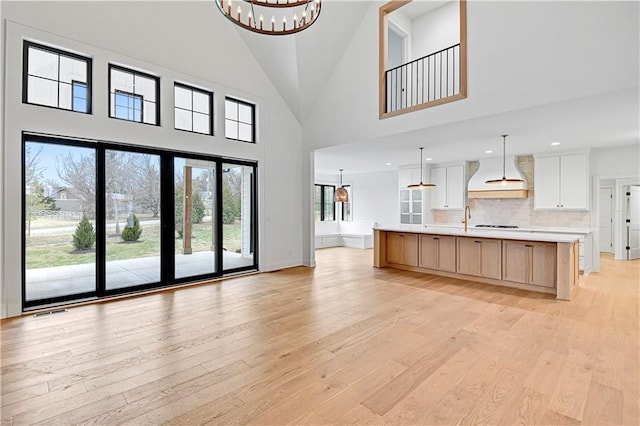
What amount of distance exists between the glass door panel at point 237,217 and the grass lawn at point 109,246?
10 centimetres

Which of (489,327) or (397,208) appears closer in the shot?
(489,327)

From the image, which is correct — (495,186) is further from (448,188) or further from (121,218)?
(121,218)

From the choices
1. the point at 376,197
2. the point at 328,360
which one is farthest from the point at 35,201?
the point at 376,197

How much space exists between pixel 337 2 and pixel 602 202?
8929mm

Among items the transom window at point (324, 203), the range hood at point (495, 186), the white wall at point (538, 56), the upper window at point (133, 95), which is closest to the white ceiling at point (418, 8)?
the white wall at point (538, 56)

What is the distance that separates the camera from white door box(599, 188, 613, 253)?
8727 mm

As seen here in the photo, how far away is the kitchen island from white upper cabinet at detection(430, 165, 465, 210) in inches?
114

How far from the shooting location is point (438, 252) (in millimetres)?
6102

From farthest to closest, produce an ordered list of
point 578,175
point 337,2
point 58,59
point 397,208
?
point 397,208, point 578,175, point 337,2, point 58,59

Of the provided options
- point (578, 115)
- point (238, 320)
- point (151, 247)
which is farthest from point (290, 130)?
point (578, 115)

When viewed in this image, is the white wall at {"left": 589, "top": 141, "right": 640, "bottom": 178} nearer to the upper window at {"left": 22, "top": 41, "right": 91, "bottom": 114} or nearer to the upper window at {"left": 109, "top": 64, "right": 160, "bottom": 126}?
the upper window at {"left": 109, "top": 64, "right": 160, "bottom": 126}

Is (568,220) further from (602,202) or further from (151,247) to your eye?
(151,247)

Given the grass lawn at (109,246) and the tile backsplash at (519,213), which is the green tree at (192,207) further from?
the tile backsplash at (519,213)

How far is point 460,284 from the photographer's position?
17.6 ft
